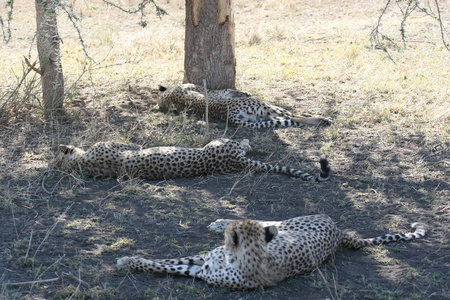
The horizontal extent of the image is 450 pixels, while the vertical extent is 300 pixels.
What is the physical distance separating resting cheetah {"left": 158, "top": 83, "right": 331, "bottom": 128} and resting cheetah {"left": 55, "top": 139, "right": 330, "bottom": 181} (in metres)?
1.26

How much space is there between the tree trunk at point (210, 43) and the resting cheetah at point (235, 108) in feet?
1.23

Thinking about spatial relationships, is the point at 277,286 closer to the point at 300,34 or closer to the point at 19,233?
the point at 19,233

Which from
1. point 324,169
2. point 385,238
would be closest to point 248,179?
point 324,169

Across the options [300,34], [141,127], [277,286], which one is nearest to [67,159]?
[141,127]

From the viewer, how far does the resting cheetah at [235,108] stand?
6512 millimetres

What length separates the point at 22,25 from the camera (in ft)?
39.2

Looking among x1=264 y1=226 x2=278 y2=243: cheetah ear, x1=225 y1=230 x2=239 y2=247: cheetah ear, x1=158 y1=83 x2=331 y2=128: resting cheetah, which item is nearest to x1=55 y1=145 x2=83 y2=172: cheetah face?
x1=158 y1=83 x2=331 y2=128: resting cheetah

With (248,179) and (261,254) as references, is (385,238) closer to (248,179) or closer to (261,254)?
(261,254)

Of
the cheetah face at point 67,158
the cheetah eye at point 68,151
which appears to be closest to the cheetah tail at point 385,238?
the cheetah face at point 67,158

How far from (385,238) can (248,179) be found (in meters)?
1.54

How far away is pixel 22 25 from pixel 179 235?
9440 millimetres

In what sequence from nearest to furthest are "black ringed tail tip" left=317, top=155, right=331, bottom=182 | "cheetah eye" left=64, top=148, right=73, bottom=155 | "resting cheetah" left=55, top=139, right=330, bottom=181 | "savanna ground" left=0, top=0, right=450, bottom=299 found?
"savanna ground" left=0, top=0, right=450, bottom=299 → "black ringed tail tip" left=317, top=155, right=331, bottom=182 → "resting cheetah" left=55, top=139, right=330, bottom=181 → "cheetah eye" left=64, top=148, right=73, bottom=155

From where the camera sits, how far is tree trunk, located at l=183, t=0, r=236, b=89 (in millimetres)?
7121

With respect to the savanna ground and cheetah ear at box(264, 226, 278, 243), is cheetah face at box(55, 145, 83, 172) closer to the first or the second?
the savanna ground
